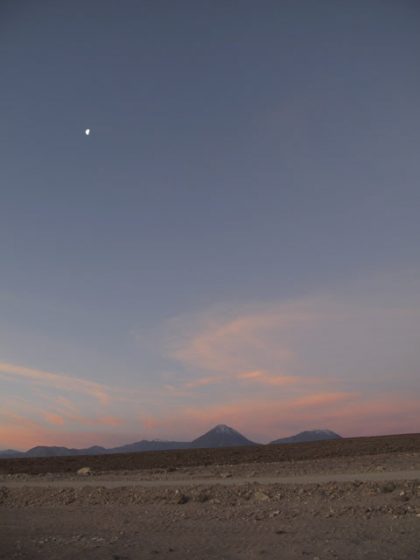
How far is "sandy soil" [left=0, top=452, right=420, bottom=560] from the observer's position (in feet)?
37.9

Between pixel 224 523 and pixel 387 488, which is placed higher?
pixel 387 488

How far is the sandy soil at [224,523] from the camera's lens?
1155 cm

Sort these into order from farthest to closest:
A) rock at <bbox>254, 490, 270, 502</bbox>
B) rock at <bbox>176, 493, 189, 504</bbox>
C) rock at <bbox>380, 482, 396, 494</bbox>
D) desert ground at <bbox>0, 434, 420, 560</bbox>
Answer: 1. rock at <bbox>176, 493, 189, 504</bbox>
2. rock at <bbox>254, 490, 270, 502</bbox>
3. rock at <bbox>380, 482, 396, 494</bbox>
4. desert ground at <bbox>0, 434, 420, 560</bbox>

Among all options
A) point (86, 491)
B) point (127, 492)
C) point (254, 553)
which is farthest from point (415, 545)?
point (86, 491)

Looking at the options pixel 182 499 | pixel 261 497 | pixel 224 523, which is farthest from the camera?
pixel 182 499

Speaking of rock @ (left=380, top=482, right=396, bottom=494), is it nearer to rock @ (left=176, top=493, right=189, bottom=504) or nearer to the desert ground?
the desert ground

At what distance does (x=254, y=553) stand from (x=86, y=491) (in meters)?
13.4

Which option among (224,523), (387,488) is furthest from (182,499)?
(387,488)

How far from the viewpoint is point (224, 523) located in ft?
46.7

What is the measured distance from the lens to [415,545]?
1112 centimetres

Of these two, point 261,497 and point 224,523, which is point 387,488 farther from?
point 224,523

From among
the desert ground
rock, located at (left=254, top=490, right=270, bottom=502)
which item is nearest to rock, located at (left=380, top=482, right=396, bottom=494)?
the desert ground

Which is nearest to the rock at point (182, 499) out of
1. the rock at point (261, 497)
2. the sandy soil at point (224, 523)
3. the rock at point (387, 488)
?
the sandy soil at point (224, 523)

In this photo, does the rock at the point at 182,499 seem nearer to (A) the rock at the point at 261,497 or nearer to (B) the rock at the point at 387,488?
(A) the rock at the point at 261,497
